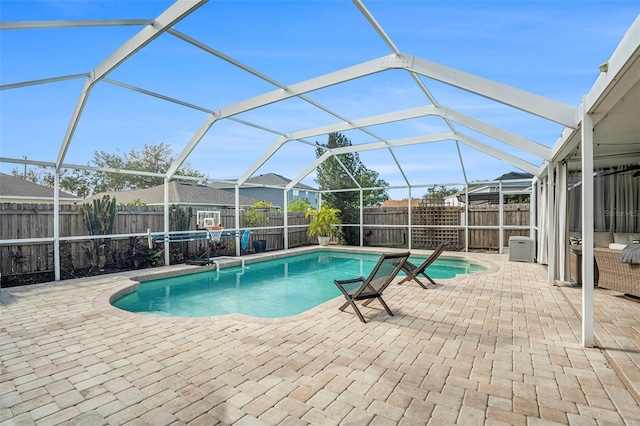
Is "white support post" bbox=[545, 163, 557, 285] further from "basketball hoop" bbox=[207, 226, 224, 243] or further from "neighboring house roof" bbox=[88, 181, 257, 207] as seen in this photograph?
"neighboring house roof" bbox=[88, 181, 257, 207]

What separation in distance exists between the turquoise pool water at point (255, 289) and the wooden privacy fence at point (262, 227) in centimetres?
205

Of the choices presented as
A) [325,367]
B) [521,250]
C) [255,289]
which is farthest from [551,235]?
[255,289]

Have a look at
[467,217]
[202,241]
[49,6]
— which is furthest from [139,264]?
[467,217]

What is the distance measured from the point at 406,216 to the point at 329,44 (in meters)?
9.63

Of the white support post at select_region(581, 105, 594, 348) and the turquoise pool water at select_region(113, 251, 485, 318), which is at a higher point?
the white support post at select_region(581, 105, 594, 348)

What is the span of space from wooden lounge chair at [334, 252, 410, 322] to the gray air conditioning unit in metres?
6.51

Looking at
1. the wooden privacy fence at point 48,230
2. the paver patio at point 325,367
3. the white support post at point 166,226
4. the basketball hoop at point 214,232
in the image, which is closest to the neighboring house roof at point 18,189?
the wooden privacy fence at point 48,230

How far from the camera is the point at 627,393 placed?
2.52 metres

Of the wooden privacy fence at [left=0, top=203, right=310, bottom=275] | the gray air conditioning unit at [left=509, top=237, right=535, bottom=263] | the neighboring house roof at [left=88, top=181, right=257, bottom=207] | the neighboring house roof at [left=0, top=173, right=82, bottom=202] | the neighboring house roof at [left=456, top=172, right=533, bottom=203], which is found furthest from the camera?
the neighboring house roof at [left=88, top=181, right=257, bottom=207]

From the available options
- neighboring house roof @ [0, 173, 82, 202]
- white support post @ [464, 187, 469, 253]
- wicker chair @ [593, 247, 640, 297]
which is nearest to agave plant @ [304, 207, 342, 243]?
white support post @ [464, 187, 469, 253]

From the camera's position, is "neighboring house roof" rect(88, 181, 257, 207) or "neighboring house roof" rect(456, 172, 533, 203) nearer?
"neighboring house roof" rect(456, 172, 533, 203)

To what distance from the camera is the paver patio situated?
231 cm

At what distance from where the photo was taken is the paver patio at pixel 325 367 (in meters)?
2.31

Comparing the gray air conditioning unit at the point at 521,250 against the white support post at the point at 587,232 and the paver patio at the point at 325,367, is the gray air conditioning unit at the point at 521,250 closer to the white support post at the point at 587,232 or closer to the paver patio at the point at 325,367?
the paver patio at the point at 325,367
